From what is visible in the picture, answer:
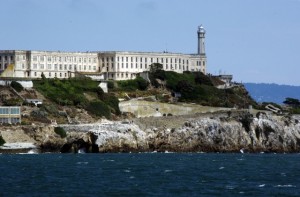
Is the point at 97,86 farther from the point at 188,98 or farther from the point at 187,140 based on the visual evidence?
the point at 187,140

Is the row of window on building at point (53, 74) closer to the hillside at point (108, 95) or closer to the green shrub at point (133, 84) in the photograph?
the hillside at point (108, 95)

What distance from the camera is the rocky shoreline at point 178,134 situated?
4186 inches

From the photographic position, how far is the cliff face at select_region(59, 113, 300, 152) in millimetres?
107812

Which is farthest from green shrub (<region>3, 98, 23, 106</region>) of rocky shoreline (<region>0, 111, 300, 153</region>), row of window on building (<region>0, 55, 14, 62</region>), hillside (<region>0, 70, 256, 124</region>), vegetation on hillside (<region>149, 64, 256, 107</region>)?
vegetation on hillside (<region>149, 64, 256, 107</region>)

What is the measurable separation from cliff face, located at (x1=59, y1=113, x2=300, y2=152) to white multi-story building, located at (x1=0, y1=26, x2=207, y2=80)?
84.8 ft

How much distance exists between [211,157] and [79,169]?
24157 millimetres

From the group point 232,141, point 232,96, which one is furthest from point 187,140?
point 232,96

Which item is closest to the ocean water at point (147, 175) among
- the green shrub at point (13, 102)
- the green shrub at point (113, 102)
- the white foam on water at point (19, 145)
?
the white foam on water at point (19, 145)

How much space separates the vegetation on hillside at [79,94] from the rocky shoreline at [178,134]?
768 cm

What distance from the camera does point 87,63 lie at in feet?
467

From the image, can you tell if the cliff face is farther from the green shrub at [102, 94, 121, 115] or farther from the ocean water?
the green shrub at [102, 94, 121, 115]

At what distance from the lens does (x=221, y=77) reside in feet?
508

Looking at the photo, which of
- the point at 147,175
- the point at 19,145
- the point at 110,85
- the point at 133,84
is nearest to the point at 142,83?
the point at 133,84

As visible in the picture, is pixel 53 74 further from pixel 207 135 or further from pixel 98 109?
pixel 207 135
